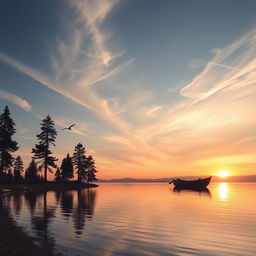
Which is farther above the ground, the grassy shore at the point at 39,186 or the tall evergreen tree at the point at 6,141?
the tall evergreen tree at the point at 6,141

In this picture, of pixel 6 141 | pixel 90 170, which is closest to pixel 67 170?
pixel 90 170

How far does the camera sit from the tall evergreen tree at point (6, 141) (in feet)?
158

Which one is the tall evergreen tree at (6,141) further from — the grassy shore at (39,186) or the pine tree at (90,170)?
the pine tree at (90,170)

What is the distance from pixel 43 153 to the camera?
58.3 m

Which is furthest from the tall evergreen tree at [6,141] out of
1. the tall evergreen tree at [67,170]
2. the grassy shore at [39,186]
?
the tall evergreen tree at [67,170]

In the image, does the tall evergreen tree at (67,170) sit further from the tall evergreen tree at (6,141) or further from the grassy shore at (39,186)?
the tall evergreen tree at (6,141)

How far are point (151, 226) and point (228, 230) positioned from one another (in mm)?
5217

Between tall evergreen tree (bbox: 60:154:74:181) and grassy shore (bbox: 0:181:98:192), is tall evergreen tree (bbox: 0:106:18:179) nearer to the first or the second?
grassy shore (bbox: 0:181:98:192)

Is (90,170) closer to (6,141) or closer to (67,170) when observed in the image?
(67,170)

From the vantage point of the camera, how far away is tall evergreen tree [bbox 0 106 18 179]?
48125 mm

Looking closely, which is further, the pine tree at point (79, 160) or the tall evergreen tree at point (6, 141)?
the pine tree at point (79, 160)

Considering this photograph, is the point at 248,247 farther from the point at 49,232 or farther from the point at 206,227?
the point at 49,232

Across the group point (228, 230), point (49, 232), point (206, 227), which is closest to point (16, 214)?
point (49, 232)

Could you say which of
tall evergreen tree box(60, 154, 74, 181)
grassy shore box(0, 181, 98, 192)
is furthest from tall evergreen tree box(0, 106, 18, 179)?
tall evergreen tree box(60, 154, 74, 181)
